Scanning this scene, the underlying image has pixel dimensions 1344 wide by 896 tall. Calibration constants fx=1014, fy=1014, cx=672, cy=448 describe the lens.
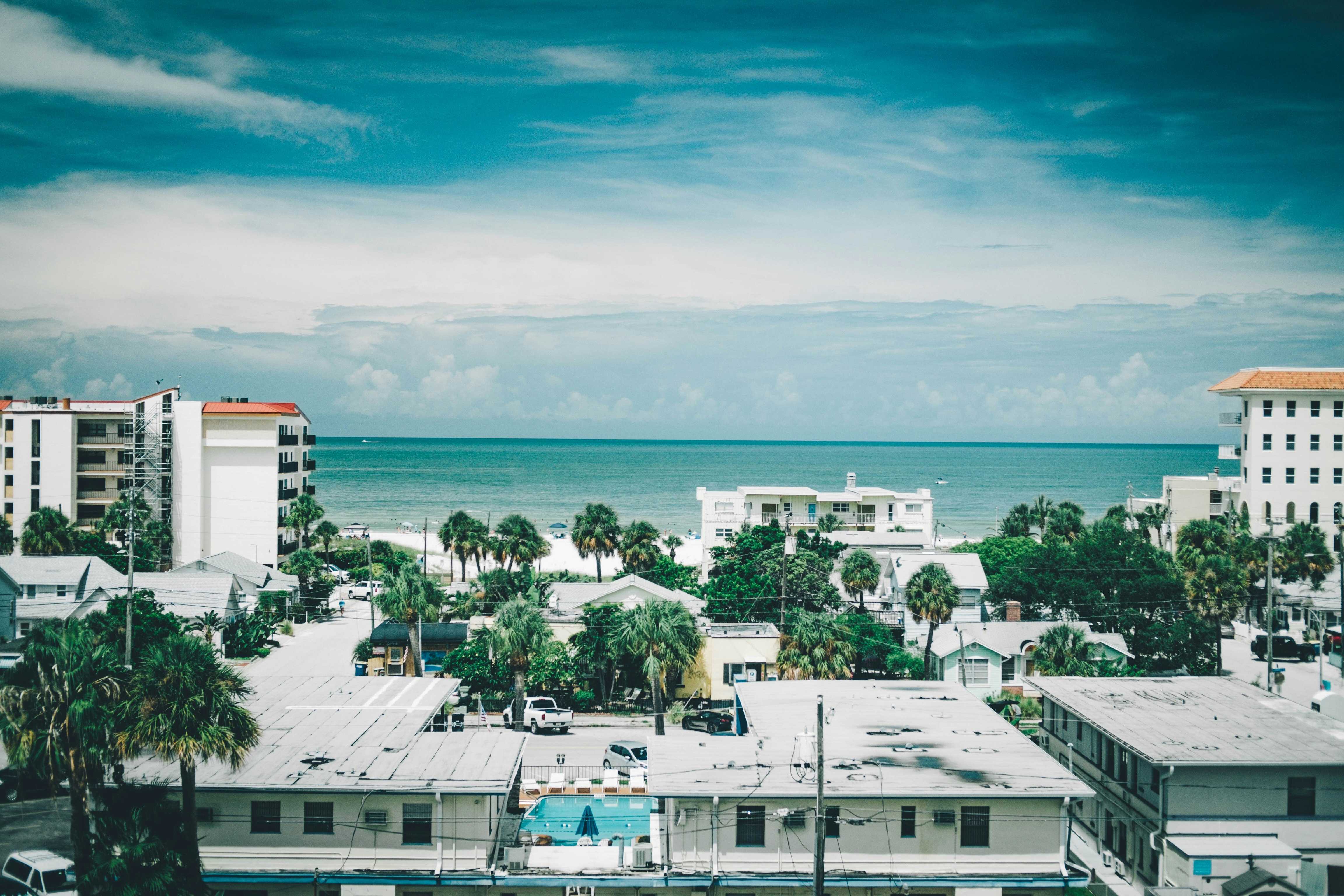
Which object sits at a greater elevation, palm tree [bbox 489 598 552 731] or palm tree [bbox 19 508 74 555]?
palm tree [bbox 19 508 74 555]

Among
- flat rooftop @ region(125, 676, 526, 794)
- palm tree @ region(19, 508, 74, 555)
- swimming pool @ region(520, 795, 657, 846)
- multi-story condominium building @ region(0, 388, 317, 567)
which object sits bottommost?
swimming pool @ region(520, 795, 657, 846)

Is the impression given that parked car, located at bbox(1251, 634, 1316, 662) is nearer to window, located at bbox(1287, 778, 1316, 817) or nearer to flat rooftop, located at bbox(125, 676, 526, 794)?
window, located at bbox(1287, 778, 1316, 817)

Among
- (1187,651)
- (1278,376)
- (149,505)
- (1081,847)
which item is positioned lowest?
(1081,847)

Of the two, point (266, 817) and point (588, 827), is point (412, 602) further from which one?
point (266, 817)

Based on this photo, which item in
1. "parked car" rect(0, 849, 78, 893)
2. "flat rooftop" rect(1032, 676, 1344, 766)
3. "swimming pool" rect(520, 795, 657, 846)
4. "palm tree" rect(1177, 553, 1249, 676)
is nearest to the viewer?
"parked car" rect(0, 849, 78, 893)

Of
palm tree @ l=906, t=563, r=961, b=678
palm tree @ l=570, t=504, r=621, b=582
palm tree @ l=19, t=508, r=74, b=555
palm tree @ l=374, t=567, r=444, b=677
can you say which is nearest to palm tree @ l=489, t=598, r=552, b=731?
palm tree @ l=374, t=567, r=444, b=677

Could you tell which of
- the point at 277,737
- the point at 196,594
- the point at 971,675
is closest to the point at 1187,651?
the point at 971,675

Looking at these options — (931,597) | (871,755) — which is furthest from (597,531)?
(871,755)

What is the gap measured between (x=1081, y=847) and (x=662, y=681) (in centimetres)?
2011

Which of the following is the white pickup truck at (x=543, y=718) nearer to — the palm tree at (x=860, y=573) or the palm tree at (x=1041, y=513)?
the palm tree at (x=860, y=573)

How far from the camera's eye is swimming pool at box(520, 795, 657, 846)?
30578 millimetres

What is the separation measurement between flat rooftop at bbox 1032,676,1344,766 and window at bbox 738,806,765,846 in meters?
11.3

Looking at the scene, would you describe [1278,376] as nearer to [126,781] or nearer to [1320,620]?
[1320,620]

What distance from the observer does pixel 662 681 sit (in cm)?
4722
